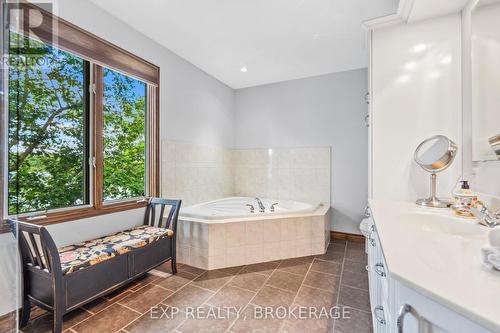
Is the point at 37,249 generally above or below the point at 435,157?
below

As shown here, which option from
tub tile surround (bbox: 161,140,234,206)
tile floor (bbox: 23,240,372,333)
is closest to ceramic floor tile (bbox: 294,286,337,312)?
tile floor (bbox: 23,240,372,333)

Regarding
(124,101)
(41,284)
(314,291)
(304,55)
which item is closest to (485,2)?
(304,55)

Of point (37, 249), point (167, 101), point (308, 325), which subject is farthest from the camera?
point (167, 101)

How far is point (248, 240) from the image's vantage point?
2.58 meters

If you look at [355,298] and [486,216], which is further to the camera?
[355,298]

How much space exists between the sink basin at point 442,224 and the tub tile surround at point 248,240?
4.91 feet

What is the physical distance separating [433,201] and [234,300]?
172 centimetres

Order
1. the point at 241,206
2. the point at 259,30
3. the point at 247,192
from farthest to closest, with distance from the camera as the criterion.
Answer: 1. the point at 247,192
2. the point at 241,206
3. the point at 259,30

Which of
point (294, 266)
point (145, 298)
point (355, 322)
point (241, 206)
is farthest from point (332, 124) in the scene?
point (145, 298)

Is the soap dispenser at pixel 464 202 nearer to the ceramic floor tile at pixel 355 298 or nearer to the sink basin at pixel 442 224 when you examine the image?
the sink basin at pixel 442 224

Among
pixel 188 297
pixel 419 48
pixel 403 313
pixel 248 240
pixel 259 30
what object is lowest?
pixel 188 297

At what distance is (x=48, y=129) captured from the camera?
1836 millimetres

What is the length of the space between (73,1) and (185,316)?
2.67 m

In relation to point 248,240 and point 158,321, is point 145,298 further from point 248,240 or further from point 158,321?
point 248,240
